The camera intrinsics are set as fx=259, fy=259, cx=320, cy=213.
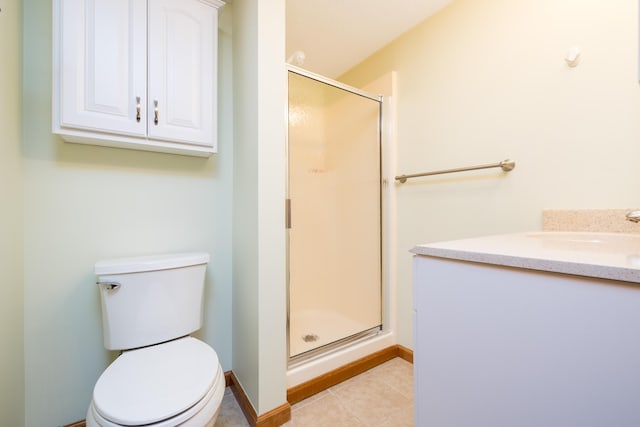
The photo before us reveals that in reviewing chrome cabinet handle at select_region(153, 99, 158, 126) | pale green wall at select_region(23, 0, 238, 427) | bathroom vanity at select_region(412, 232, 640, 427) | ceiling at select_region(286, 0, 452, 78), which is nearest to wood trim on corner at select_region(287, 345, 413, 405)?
bathroom vanity at select_region(412, 232, 640, 427)

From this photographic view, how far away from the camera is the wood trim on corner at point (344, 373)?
4.42 ft

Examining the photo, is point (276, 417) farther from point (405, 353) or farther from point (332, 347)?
point (405, 353)

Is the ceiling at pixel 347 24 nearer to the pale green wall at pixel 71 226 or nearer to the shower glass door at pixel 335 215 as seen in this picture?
the shower glass door at pixel 335 215

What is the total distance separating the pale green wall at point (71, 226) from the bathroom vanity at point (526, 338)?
4.22ft

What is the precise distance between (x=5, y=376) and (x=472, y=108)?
2.32 m

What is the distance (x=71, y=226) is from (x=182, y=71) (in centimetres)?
87

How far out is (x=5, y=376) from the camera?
0.90 m

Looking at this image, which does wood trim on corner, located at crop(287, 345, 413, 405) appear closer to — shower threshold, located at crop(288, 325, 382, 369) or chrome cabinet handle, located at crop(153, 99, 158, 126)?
shower threshold, located at crop(288, 325, 382, 369)

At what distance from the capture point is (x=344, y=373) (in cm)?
153

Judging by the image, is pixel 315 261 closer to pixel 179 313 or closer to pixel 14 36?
pixel 179 313

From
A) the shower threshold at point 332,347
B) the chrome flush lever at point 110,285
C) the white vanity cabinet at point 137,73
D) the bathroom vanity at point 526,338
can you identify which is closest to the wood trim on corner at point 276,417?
the shower threshold at point 332,347

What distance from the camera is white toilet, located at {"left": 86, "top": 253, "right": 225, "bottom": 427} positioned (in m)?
0.76

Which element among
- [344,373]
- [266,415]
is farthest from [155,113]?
[344,373]

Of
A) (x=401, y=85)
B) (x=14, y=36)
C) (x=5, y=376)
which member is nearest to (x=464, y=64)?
(x=401, y=85)
